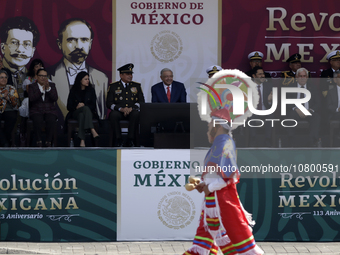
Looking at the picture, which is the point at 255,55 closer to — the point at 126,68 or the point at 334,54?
the point at 334,54

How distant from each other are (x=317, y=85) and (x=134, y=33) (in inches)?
156

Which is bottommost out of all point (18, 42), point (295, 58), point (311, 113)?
point (311, 113)

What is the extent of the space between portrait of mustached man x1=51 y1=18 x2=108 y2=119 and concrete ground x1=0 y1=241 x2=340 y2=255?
15.0 feet

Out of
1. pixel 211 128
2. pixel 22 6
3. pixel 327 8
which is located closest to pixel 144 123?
pixel 211 128

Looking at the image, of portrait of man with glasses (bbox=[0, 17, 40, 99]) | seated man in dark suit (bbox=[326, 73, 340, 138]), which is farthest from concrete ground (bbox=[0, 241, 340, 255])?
portrait of man with glasses (bbox=[0, 17, 40, 99])

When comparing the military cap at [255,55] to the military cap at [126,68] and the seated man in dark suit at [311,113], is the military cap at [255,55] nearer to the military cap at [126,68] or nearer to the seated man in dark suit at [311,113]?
the seated man in dark suit at [311,113]

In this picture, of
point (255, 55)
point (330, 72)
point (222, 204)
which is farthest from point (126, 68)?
point (222, 204)

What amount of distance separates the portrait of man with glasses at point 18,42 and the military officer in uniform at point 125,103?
6.87 ft

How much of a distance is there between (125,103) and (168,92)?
84 cm

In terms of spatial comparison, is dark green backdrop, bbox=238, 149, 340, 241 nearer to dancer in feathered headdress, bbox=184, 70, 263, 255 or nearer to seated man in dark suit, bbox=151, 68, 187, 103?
dancer in feathered headdress, bbox=184, 70, 263, 255

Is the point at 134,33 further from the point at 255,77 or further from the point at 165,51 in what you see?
the point at 255,77

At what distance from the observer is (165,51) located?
11984 mm

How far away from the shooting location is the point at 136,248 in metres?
7.55

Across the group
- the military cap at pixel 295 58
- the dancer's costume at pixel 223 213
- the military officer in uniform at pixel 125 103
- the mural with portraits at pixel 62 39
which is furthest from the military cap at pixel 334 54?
the dancer's costume at pixel 223 213
